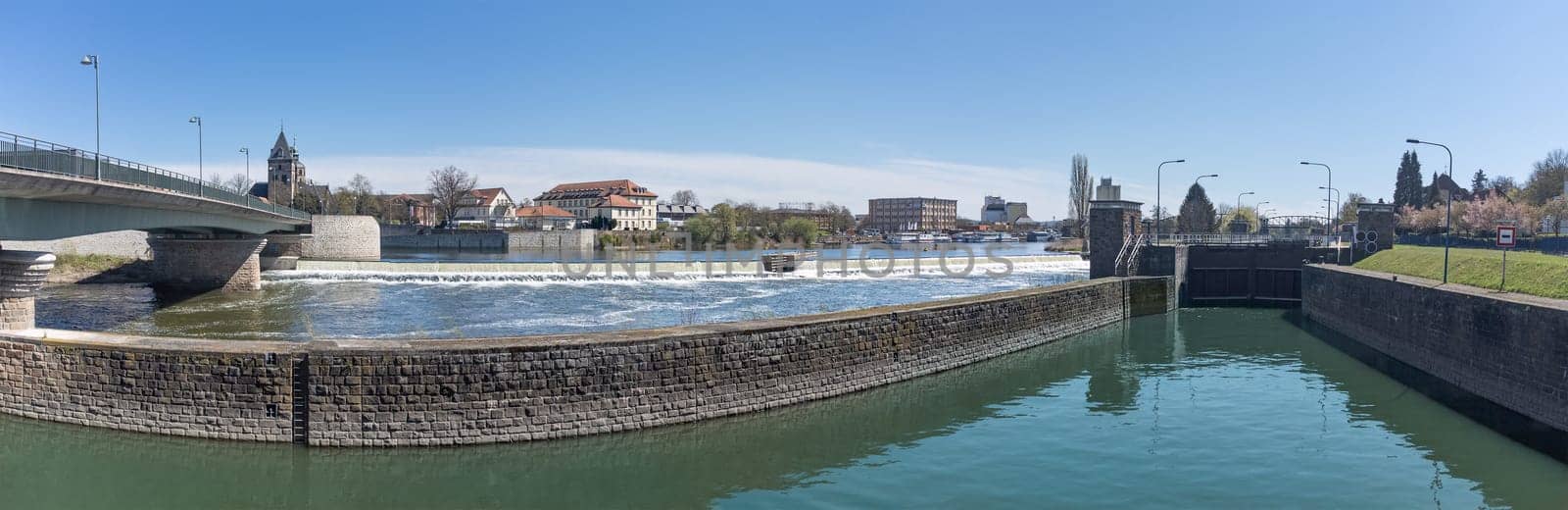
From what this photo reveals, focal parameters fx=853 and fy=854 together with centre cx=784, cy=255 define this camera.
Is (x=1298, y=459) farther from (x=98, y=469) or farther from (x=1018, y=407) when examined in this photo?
(x=98, y=469)

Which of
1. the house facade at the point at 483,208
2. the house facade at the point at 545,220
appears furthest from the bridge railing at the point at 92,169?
the house facade at the point at 483,208

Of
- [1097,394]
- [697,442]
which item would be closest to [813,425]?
[697,442]

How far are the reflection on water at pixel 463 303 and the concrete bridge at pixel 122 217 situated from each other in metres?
2.20

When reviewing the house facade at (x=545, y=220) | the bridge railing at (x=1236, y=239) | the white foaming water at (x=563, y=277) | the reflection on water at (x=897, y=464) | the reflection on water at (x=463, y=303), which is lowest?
the reflection on water at (x=897, y=464)

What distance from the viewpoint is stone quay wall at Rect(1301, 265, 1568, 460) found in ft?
54.9

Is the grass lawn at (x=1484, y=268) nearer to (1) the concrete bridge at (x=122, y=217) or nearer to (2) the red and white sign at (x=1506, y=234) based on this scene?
(2) the red and white sign at (x=1506, y=234)

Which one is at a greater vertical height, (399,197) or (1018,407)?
(399,197)

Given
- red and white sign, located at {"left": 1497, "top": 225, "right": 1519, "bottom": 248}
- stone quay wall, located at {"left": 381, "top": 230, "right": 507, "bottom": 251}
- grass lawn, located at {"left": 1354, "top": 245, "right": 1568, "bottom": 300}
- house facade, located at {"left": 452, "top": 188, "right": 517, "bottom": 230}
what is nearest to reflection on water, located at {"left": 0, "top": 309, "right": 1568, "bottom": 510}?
grass lawn, located at {"left": 1354, "top": 245, "right": 1568, "bottom": 300}

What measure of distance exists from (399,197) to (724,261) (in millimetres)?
129785

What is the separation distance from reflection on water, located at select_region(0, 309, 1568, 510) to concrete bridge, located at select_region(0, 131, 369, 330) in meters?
6.32

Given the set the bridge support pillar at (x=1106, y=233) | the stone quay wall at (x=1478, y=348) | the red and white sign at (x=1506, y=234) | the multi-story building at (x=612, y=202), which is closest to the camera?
the stone quay wall at (x=1478, y=348)

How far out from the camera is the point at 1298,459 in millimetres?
15062

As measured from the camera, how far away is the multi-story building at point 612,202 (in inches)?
5659

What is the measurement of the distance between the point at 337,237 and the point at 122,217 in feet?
149
